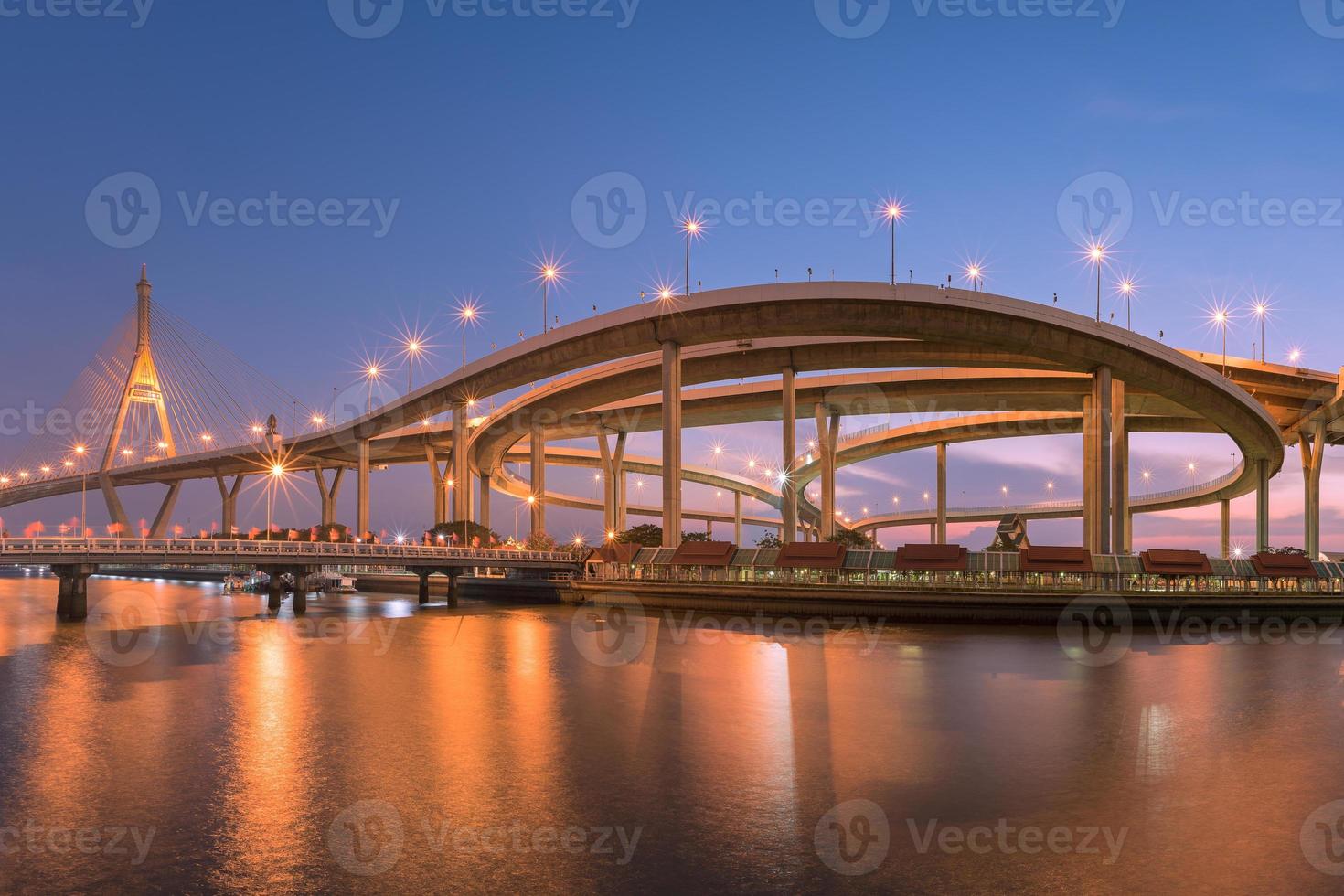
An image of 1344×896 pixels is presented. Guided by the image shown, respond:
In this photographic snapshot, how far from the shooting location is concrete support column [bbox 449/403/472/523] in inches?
3036

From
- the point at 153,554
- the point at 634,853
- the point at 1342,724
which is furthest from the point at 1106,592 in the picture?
the point at 153,554

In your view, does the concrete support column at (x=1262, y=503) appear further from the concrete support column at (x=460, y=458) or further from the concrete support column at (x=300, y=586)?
the concrete support column at (x=300, y=586)

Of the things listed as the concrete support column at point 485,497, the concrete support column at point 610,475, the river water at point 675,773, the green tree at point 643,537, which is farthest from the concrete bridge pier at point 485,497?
the river water at point 675,773

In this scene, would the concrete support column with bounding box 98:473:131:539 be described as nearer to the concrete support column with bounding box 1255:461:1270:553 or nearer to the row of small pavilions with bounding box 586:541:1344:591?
the row of small pavilions with bounding box 586:541:1344:591

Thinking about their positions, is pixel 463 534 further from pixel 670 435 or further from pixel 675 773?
pixel 675 773

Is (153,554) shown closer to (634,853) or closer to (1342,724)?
(634,853)

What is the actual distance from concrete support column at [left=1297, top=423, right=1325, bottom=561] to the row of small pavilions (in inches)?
1166

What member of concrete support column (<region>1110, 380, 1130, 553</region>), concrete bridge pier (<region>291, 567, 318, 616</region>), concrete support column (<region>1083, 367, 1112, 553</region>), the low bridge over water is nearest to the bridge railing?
the low bridge over water

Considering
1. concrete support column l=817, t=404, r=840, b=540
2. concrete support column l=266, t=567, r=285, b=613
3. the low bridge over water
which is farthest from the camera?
concrete support column l=817, t=404, r=840, b=540

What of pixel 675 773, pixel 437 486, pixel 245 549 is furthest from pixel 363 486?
pixel 675 773

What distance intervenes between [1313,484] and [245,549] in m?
84.1

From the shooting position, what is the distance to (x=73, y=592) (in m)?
46.4

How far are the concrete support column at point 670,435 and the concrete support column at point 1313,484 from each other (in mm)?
57527

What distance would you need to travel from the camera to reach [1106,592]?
4288 centimetres
